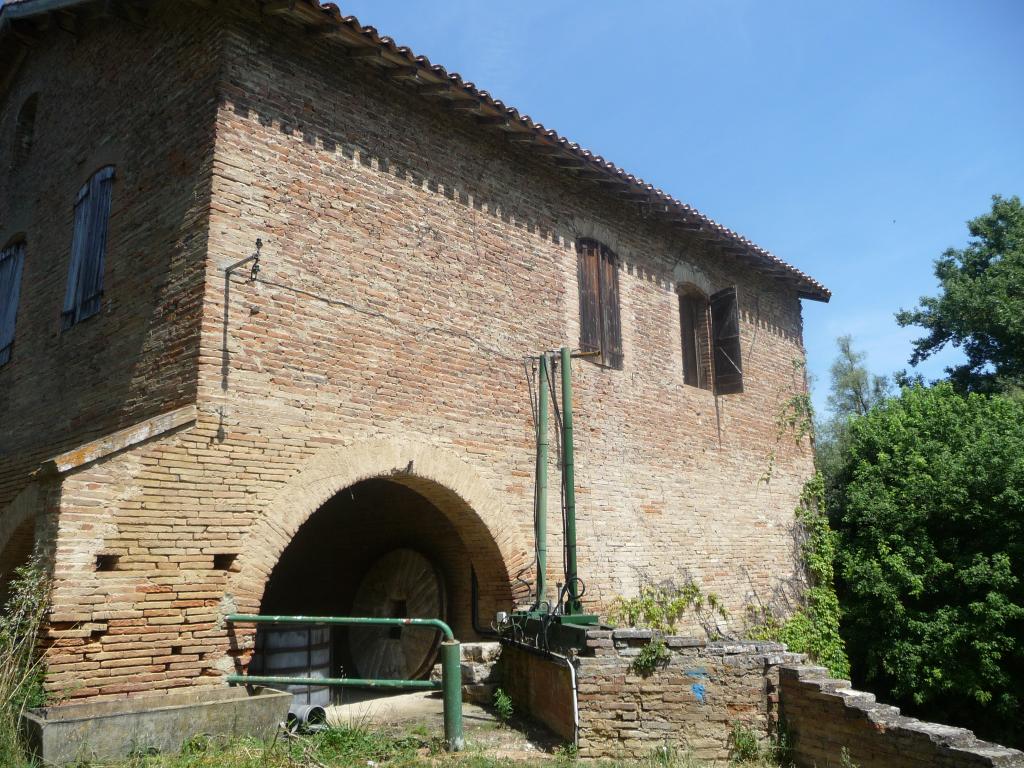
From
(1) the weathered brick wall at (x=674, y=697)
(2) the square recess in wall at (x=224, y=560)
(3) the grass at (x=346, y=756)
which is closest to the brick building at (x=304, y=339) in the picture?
(2) the square recess in wall at (x=224, y=560)

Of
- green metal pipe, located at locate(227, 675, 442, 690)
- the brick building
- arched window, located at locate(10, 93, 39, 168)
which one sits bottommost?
green metal pipe, located at locate(227, 675, 442, 690)

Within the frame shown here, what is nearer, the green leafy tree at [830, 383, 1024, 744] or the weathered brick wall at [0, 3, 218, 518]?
the weathered brick wall at [0, 3, 218, 518]

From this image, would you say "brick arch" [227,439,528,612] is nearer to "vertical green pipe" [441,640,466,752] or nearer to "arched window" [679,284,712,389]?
"vertical green pipe" [441,640,466,752]

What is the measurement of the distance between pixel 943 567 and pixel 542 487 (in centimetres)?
700

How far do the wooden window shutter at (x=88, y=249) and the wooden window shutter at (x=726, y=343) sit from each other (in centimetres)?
883

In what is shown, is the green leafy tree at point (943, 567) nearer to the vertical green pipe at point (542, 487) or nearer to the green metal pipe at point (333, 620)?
the vertical green pipe at point (542, 487)

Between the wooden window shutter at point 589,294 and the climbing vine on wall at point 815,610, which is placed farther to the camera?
the climbing vine on wall at point 815,610

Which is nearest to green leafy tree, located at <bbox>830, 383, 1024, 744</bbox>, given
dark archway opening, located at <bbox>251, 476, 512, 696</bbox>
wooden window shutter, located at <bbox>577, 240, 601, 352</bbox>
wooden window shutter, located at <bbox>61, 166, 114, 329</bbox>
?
wooden window shutter, located at <bbox>577, 240, 601, 352</bbox>

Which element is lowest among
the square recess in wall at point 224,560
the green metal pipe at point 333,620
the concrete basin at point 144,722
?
the concrete basin at point 144,722

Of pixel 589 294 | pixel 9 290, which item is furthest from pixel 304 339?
pixel 9 290

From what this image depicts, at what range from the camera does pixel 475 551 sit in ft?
29.0

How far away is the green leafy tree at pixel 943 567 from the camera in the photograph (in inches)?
441

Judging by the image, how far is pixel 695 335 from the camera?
12.6 meters

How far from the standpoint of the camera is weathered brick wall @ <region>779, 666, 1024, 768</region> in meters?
5.94
